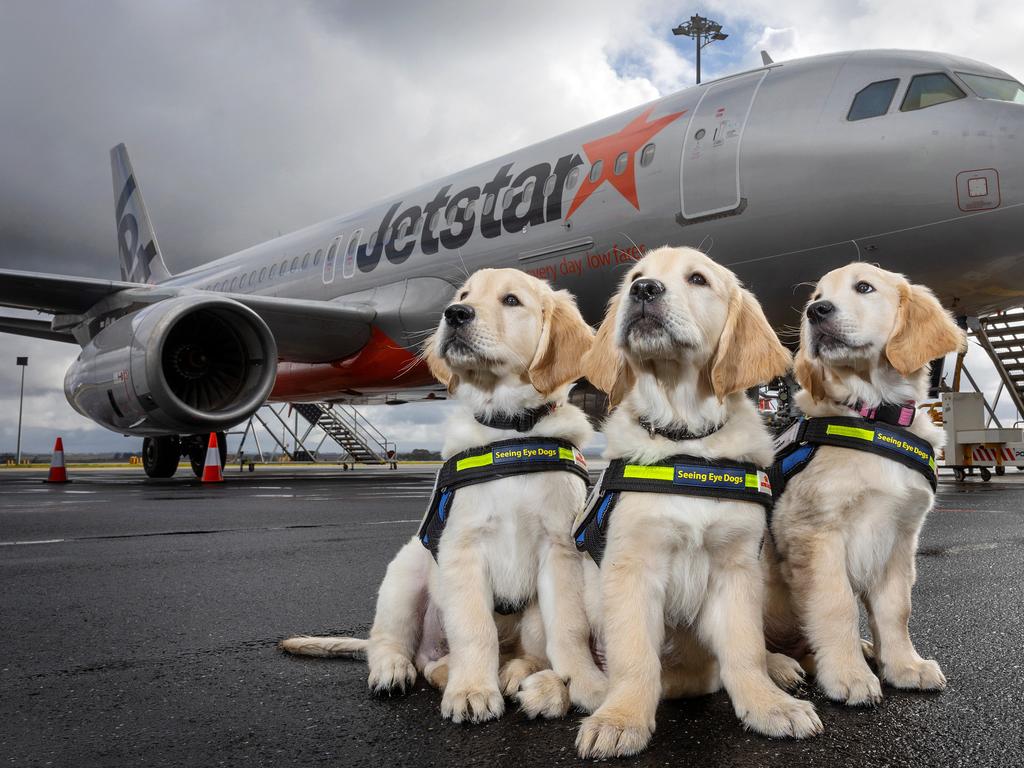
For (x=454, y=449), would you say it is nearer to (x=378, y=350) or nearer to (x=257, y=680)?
(x=257, y=680)

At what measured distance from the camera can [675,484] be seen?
1.52 m

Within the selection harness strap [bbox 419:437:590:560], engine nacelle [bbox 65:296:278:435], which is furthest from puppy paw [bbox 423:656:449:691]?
engine nacelle [bbox 65:296:278:435]

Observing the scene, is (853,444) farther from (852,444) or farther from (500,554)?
(500,554)

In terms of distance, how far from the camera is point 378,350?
928 cm

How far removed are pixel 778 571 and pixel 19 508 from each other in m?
6.73

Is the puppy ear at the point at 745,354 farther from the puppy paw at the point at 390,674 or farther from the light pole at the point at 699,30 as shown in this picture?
the light pole at the point at 699,30

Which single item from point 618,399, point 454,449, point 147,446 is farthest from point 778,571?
point 147,446

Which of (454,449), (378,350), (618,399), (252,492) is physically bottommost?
(252,492)

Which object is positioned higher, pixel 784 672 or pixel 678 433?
pixel 678 433

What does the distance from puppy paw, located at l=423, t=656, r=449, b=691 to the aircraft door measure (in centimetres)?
472

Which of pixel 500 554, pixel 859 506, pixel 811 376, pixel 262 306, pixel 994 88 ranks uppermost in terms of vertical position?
pixel 994 88

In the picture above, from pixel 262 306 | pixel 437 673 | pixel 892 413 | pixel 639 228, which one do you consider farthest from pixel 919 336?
pixel 262 306

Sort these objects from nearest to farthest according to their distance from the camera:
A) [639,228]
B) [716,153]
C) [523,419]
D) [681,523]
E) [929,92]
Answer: [681,523]
[523,419]
[929,92]
[716,153]
[639,228]

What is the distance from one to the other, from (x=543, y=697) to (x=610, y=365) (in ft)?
2.21
